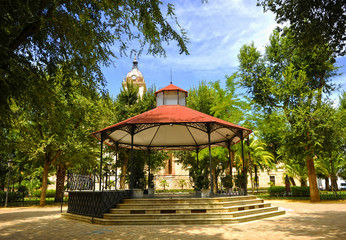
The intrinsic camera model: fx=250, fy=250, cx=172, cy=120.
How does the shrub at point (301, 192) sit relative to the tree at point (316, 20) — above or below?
below

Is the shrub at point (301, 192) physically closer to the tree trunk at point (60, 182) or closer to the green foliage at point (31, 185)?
the tree trunk at point (60, 182)

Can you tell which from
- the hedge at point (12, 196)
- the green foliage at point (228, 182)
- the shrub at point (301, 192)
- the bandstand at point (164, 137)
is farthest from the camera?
the shrub at point (301, 192)

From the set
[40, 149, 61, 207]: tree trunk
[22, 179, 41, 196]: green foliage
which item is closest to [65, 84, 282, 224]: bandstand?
[40, 149, 61, 207]: tree trunk

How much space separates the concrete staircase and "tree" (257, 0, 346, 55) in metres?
7.13

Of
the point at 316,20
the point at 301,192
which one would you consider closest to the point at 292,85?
the point at 301,192

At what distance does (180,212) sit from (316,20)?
8737 millimetres

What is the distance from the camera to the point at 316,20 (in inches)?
322

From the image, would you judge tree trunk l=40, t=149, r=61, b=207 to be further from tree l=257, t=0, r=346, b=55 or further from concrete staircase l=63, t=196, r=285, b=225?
tree l=257, t=0, r=346, b=55

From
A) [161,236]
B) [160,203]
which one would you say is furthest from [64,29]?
[160,203]

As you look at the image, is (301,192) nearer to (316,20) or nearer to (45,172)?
(316,20)

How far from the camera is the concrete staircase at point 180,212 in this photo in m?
9.95

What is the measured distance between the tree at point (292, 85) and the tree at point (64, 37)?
16.2 metres

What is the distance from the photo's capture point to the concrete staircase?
9.95m

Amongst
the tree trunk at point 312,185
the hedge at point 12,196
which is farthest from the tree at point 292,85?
the hedge at point 12,196
